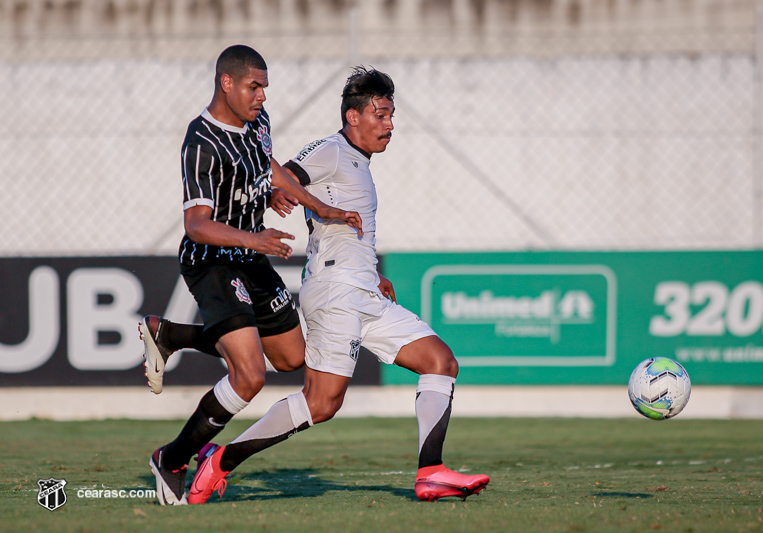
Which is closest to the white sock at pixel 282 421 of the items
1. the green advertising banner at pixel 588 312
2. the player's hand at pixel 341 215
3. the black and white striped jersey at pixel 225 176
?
the black and white striped jersey at pixel 225 176

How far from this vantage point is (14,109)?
40.8 ft

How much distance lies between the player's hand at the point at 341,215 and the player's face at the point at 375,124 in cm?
50

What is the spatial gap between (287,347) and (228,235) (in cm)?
92

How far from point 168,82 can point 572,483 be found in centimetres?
893

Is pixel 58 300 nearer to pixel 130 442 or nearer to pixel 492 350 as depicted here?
pixel 130 442

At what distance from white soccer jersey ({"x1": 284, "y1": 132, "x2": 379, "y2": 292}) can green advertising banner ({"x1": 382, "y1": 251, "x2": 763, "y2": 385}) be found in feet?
13.1

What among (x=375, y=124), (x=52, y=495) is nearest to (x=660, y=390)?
(x=375, y=124)

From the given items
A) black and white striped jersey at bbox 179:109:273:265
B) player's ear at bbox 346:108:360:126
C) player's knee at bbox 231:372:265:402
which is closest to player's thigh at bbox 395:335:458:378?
player's knee at bbox 231:372:265:402

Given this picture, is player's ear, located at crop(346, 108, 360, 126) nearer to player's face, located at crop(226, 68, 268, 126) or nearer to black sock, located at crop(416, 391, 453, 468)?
player's face, located at crop(226, 68, 268, 126)

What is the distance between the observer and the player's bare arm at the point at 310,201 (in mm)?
4453

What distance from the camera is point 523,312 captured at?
8633mm

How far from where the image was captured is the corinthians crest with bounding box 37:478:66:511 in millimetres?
4305

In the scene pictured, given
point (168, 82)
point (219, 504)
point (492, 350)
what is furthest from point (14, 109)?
point (219, 504)

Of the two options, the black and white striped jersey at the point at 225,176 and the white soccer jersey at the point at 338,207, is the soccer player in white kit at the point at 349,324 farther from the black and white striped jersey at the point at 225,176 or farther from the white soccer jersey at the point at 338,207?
Answer: the black and white striped jersey at the point at 225,176
